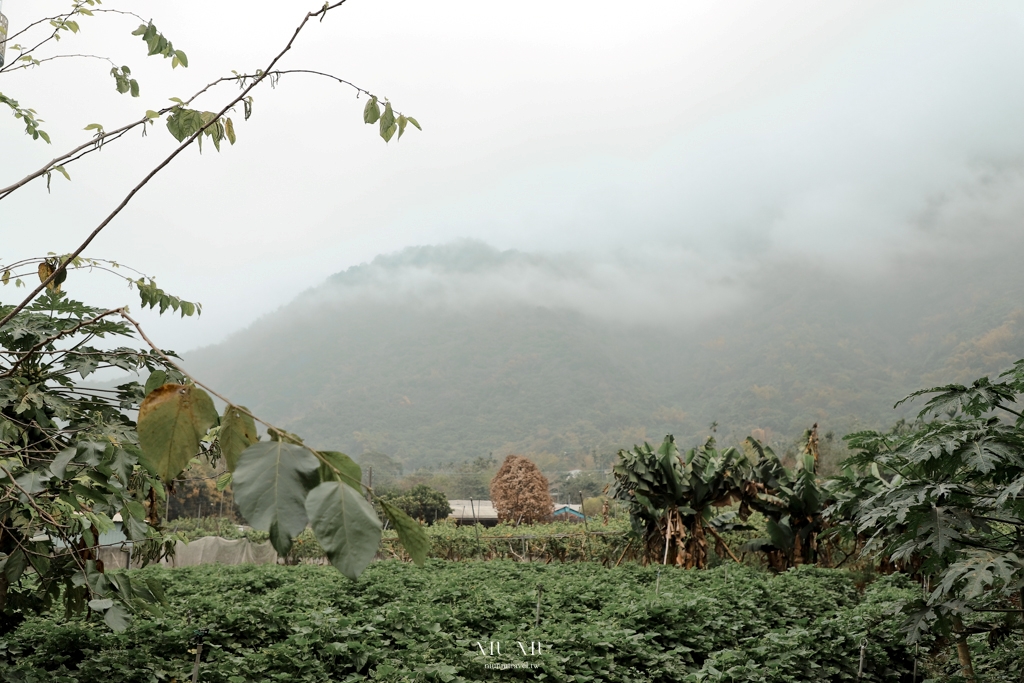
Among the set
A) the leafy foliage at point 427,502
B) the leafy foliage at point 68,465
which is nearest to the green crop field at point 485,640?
the leafy foliage at point 68,465

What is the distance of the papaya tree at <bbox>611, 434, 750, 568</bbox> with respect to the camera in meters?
11.4

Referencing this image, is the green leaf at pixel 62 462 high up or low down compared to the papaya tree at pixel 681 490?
up

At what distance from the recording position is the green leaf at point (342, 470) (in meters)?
0.87

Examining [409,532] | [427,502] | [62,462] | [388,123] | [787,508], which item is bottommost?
[427,502]

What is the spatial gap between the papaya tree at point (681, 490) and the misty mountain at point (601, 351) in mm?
64260

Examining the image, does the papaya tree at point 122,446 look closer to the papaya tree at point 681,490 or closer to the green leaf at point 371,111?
the green leaf at point 371,111

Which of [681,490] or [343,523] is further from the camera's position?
[681,490]

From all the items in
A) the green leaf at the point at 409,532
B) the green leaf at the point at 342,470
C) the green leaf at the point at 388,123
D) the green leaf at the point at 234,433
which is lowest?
the green leaf at the point at 409,532

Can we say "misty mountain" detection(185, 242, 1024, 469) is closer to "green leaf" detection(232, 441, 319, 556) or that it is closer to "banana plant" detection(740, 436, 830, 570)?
"banana plant" detection(740, 436, 830, 570)

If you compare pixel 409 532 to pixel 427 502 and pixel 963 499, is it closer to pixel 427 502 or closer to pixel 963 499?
pixel 963 499

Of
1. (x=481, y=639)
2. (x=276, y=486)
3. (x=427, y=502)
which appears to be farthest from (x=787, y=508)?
(x=427, y=502)

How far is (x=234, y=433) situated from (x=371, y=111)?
106cm

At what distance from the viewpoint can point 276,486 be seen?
80 centimetres

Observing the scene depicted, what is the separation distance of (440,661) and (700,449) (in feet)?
32.3
